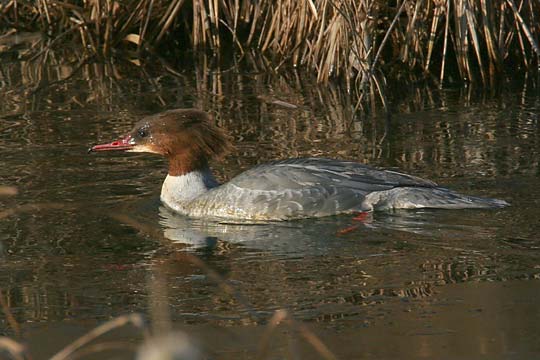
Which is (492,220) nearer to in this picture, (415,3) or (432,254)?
(432,254)

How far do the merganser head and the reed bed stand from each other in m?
2.19

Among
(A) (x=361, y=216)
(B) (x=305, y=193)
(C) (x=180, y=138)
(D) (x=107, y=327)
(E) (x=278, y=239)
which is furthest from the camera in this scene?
(C) (x=180, y=138)

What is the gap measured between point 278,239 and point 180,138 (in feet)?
4.92

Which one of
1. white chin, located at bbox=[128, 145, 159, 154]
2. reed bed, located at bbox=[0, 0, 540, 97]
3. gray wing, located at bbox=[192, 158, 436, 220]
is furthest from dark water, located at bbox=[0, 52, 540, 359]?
reed bed, located at bbox=[0, 0, 540, 97]

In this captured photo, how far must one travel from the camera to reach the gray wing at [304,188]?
830 cm

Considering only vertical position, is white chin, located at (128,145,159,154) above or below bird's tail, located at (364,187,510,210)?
above

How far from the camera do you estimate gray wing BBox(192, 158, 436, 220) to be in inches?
327

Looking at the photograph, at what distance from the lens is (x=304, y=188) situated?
8.34m

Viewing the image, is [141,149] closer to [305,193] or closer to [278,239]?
[305,193]

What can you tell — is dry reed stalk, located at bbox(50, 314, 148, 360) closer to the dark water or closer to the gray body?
the dark water

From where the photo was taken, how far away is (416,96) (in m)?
11.6

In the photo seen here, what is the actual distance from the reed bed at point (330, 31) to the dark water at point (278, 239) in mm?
436

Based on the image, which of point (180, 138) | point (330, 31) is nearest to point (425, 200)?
point (180, 138)

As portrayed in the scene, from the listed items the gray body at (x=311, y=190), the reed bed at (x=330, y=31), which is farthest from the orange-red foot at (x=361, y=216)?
the reed bed at (x=330, y=31)
